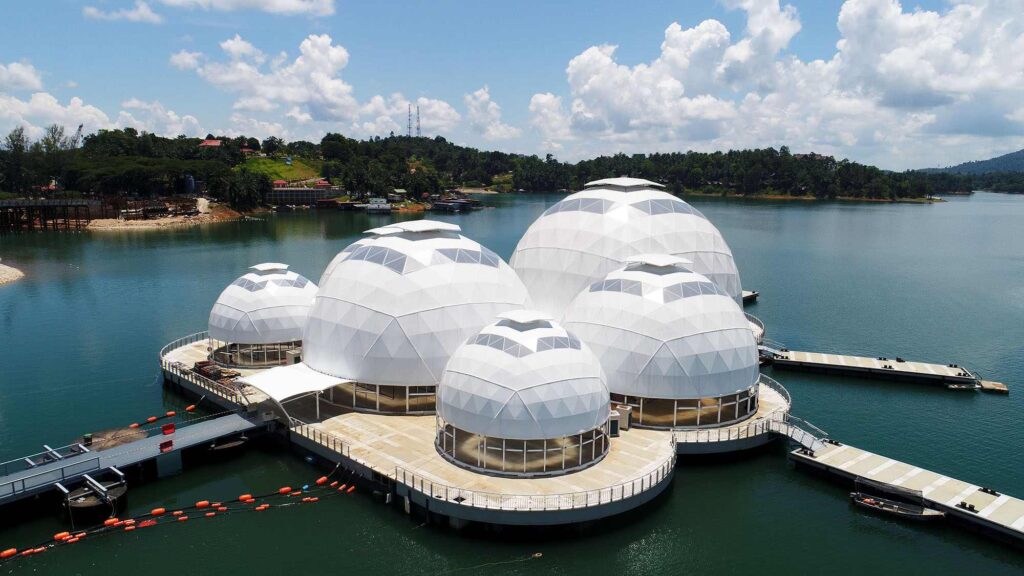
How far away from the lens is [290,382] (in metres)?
42.5

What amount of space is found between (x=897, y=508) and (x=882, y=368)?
2533 centimetres

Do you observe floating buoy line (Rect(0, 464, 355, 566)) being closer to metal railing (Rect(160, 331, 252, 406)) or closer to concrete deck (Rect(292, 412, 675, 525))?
concrete deck (Rect(292, 412, 675, 525))

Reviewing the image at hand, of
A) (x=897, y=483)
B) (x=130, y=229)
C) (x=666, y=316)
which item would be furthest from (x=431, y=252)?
(x=130, y=229)

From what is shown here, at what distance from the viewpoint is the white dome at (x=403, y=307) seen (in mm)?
42500

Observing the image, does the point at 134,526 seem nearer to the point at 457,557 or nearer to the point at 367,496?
the point at 367,496

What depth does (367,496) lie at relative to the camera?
3578 cm

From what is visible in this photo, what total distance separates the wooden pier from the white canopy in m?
38.6

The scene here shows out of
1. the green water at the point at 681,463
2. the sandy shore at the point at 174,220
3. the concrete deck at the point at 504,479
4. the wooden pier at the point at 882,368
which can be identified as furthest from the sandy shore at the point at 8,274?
the wooden pier at the point at 882,368

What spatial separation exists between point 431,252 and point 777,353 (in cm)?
3303

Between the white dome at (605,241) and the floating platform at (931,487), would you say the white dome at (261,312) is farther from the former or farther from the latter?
the floating platform at (931,487)

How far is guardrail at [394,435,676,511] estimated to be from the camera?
3169cm

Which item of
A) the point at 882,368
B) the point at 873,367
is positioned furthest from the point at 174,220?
the point at 882,368

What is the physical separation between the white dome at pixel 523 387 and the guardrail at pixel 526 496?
→ 10.2 feet

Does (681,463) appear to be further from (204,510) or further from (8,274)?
(8,274)
